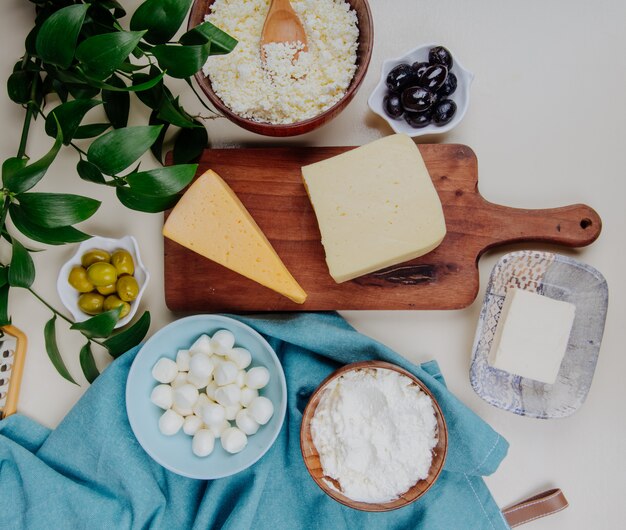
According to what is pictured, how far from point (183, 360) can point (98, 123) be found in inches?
19.2

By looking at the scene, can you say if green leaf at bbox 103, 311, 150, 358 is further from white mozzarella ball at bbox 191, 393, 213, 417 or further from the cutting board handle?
the cutting board handle

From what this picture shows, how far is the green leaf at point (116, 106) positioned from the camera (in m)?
1.05

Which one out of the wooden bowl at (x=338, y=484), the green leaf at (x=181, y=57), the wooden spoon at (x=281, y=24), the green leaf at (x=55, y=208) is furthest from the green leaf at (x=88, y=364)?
the wooden spoon at (x=281, y=24)

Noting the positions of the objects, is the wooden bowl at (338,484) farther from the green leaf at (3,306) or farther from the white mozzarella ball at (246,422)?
the green leaf at (3,306)

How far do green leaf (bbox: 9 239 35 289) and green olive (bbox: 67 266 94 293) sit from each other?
11 cm

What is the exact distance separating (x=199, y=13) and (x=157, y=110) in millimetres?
187

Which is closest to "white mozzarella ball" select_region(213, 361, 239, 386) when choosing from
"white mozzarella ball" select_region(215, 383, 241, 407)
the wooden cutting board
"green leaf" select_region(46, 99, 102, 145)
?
"white mozzarella ball" select_region(215, 383, 241, 407)

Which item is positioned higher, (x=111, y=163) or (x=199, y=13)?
(x=199, y=13)

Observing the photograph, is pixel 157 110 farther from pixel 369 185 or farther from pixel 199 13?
pixel 369 185

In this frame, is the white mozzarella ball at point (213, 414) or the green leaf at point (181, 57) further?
the white mozzarella ball at point (213, 414)

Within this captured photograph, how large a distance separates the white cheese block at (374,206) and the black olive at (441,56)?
159mm

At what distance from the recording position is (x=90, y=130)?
1055 mm

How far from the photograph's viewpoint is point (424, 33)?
1.14m

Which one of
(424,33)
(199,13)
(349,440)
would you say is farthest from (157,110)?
(349,440)
